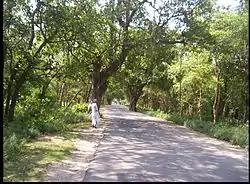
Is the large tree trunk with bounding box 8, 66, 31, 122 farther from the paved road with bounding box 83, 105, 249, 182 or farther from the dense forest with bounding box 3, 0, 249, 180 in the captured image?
the paved road with bounding box 83, 105, 249, 182

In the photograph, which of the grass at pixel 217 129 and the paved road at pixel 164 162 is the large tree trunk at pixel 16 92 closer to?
the paved road at pixel 164 162

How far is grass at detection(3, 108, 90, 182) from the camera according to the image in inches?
309

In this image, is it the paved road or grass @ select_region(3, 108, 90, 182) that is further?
grass @ select_region(3, 108, 90, 182)

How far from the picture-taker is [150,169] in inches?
324

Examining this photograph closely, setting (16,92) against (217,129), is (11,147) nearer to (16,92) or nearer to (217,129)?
(16,92)

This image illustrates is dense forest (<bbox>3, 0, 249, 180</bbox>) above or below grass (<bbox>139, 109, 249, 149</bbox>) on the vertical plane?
above

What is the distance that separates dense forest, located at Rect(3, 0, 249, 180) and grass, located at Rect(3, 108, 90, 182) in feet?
0.41

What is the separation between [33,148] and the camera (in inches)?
433

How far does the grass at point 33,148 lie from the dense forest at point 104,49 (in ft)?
0.41

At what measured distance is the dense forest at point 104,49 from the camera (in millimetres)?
13273

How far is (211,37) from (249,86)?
1779 centimetres

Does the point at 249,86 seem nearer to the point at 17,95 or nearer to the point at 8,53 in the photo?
the point at 8,53

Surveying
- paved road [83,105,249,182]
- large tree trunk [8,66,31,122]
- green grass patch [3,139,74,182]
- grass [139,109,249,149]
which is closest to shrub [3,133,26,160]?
green grass patch [3,139,74,182]

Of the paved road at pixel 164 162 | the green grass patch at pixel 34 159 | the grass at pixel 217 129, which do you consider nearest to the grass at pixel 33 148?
the green grass patch at pixel 34 159
